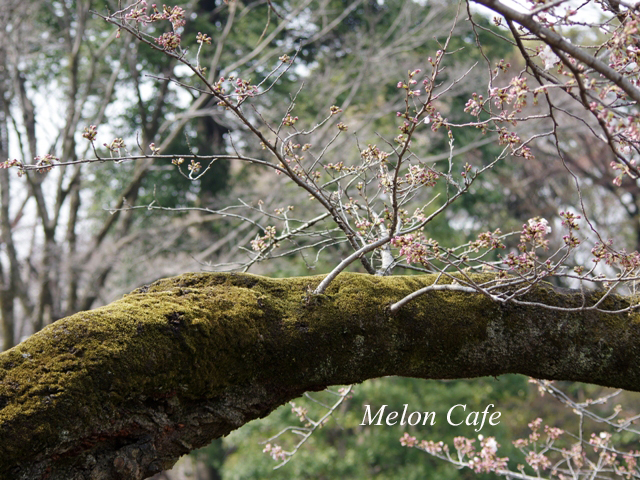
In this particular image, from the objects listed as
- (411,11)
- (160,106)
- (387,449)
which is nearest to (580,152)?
(411,11)

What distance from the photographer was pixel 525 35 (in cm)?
194

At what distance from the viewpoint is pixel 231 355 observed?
2217 millimetres

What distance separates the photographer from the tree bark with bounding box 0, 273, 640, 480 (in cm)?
187

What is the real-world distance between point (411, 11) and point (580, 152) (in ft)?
20.4

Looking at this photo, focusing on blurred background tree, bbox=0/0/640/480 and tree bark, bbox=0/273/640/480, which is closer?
tree bark, bbox=0/273/640/480

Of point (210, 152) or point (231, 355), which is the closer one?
point (231, 355)

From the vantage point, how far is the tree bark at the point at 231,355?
1867 mm

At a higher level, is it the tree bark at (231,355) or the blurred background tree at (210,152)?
the blurred background tree at (210,152)

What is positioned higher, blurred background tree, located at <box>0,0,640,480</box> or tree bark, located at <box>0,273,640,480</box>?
blurred background tree, located at <box>0,0,640,480</box>

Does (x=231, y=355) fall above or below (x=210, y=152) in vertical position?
below

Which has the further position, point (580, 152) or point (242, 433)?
point (580, 152)

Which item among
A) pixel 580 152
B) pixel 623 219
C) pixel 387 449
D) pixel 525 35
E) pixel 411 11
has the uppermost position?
pixel 411 11

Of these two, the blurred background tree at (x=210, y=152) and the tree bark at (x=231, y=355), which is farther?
the blurred background tree at (x=210, y=152)

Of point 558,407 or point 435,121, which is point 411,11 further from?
point 435,121
